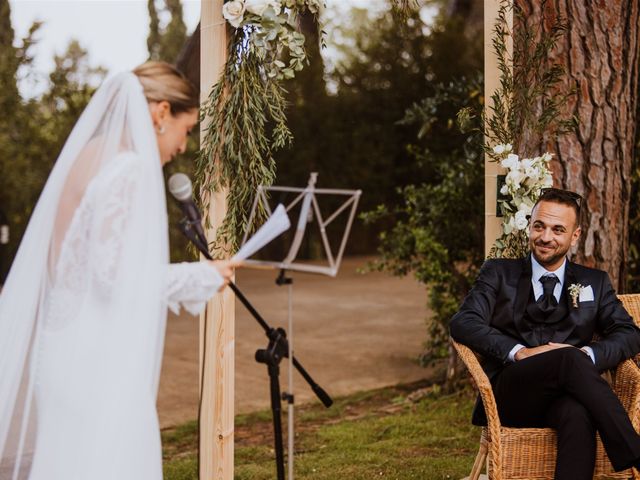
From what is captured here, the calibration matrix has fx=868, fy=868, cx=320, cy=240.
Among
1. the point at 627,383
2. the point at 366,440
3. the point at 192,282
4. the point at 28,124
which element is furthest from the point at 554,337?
the point at 28,124

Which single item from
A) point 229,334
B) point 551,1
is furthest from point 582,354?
point 551,1

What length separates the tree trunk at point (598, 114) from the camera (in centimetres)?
394

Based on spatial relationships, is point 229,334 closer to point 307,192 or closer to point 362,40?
point 307,192

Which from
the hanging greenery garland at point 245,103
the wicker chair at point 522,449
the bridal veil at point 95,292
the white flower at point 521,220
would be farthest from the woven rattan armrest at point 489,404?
the bridal veil at point 95,292

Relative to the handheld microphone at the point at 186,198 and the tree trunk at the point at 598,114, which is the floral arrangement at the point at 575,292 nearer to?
the tree trunk at the point at 598,114

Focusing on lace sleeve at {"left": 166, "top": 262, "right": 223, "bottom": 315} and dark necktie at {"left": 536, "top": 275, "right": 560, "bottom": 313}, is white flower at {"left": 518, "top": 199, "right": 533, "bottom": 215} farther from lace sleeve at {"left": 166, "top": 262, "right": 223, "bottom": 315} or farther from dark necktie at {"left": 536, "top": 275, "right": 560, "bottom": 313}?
lace sleeve at {"left": 166, "top": 262, "right": 223, "bottom": 315}

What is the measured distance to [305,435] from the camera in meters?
5.02

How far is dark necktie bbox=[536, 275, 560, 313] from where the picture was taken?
340 cm

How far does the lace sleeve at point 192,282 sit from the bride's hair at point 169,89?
433 mm

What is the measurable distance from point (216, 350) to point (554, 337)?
132cm

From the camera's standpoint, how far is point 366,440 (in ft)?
15.9

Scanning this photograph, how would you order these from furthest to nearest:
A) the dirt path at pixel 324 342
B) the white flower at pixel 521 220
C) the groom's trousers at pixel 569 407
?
the dirt path at pixel 324 342, the white flower at pixel 521 220, the groom's trousers at pixel 569 407

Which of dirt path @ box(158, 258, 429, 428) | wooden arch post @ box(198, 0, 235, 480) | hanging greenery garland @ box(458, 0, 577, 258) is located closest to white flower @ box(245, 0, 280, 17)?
wooden arch post @ box(198, 0, 235, 480)

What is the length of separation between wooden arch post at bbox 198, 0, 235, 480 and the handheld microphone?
1113 millimetres
